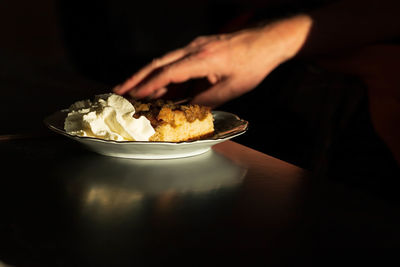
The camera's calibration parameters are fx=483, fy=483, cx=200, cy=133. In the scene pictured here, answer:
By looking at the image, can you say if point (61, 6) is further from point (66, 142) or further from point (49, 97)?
point (66, 142)

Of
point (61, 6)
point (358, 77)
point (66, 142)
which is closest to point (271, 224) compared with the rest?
point (66, 142)

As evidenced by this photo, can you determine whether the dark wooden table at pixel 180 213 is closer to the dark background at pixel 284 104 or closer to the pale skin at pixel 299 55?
the dark background at pixel 284 104

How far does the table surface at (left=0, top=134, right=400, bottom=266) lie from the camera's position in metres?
0.34

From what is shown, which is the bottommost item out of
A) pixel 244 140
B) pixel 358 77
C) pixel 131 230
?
pixel 244 140

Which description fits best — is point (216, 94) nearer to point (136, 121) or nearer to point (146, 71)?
point (146, 71)

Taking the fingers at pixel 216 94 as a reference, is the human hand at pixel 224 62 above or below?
above

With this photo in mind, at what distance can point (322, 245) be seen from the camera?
360 millimetres

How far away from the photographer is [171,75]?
88 cm

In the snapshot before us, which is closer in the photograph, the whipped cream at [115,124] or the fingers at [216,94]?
the whipped cream at [115,124]

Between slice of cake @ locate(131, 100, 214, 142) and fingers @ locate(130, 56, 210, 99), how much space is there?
0.23m

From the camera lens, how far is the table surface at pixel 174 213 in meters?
0.34

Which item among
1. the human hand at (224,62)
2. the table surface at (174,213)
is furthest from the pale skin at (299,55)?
the table surface at (174,213)

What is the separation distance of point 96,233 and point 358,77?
783 mm

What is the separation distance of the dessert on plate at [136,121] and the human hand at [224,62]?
0.82 ft
